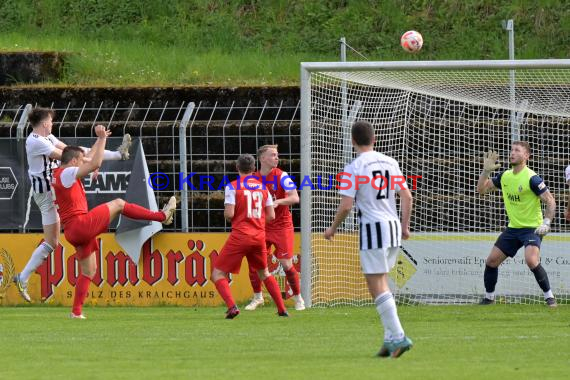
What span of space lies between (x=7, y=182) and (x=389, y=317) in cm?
922

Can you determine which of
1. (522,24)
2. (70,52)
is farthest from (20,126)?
(522,24)

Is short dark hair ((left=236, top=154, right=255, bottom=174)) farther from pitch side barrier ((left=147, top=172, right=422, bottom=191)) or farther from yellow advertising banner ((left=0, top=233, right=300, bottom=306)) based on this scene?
yellow advertising banner ((left=0, top=233, right=300, bottom=306))

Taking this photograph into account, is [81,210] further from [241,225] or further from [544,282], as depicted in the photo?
[544,282]

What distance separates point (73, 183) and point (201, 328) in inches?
84.9

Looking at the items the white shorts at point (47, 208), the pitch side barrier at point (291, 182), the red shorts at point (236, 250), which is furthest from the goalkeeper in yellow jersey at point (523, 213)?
the white shorts at point (47, 208)

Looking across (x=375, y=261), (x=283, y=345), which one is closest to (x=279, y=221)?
(x=283, y=345)

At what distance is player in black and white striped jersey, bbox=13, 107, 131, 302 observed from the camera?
44.0 ft

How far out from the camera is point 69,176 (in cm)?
1215

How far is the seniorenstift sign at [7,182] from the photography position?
53.9 ft

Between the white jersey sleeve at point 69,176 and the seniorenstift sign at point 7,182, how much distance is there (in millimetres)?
4468

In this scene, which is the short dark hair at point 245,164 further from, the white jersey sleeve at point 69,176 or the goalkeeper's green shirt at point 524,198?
the goalkeeper's green shirt at point 524,198

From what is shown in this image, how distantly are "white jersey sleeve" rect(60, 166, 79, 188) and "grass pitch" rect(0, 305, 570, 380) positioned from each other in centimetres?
149

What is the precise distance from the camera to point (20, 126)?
16250 mm

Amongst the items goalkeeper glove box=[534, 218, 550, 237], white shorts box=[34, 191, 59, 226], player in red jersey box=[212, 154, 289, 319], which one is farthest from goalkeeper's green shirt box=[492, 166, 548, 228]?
white shorts box=[34, 191, 59, 226]
